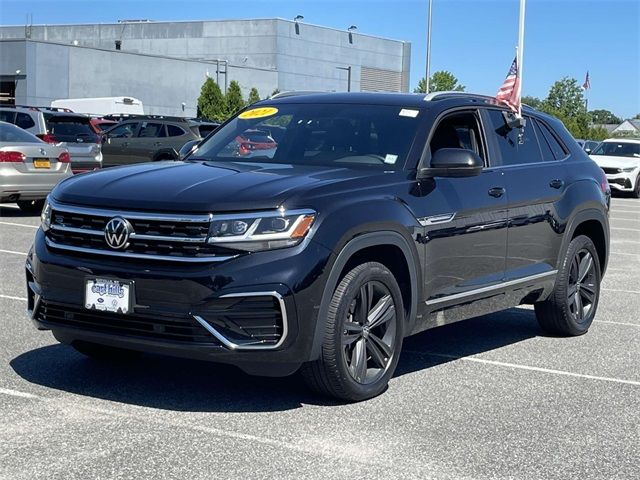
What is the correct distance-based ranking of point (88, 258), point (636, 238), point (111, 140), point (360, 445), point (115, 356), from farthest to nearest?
point (111, 140) → point (636, 238) → point (115, 356) → point (88, 258) → point (360, 445)

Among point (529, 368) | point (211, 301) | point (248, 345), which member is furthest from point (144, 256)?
point (529, 368)

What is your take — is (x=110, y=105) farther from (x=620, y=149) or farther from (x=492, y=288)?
(x=492, y=288)

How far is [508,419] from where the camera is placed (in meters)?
5.48

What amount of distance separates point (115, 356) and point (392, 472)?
254 cm

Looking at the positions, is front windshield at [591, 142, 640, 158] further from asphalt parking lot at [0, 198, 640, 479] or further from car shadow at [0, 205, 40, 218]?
asphalt parking lot at [0, 198, 640, 479]

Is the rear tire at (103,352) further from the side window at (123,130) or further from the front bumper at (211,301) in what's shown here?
the side window at (123,130)

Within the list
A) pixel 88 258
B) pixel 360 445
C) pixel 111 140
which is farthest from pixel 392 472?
pixel 111 140

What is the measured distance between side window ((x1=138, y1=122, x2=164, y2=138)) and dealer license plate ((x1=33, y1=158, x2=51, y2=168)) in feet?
36.9

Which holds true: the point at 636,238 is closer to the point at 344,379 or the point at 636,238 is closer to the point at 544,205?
the point at 544,205

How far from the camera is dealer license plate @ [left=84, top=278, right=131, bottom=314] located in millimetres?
5188

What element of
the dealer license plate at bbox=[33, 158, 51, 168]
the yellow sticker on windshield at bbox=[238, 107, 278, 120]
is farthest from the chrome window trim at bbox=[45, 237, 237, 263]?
the dealer license plate at bbox=[33, 158, 51, 168]

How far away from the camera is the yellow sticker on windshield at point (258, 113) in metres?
7.09

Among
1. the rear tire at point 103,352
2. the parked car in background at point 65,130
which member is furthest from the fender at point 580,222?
the parked car in background at point 65,130

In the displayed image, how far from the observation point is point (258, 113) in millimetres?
7168
